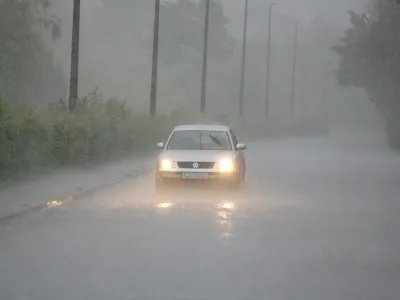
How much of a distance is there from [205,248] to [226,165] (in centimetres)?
930

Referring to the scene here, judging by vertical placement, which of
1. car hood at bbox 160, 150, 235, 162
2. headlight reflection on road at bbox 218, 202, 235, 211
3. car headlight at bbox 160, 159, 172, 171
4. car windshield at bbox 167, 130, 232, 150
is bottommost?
headlight reflection on road at bbox 218, 202, 235, 211

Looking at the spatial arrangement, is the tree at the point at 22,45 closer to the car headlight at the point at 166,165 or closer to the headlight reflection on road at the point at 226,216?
the car headlight at the point at 166,165

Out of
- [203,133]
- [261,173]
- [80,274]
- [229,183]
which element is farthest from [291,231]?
[261,173]

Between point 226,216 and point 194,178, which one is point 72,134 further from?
point 226,216

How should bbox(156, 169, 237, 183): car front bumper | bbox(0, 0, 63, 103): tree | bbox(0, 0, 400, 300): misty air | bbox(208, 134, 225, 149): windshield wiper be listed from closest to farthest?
bbox(0, 0, 400, 300): misty air
bbox(156, 169, 237, 183): car front bumper
bbox(208, 134, 225, 149): windshield wiper
bbox(0, 0, 63, 103): tree

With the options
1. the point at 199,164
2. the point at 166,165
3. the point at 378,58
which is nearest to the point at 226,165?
the point at 199,164

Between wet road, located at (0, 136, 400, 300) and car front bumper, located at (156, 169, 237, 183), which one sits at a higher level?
car front bumper, located at (156, 169, 237, 183)

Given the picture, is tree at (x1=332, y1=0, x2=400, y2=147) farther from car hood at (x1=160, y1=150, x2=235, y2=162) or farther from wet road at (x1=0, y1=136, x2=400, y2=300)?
wet road at (x1=0, y1=136, x2=400, y2=300)

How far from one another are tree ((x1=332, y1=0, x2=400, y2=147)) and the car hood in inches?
1023

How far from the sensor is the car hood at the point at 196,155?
20969 mm

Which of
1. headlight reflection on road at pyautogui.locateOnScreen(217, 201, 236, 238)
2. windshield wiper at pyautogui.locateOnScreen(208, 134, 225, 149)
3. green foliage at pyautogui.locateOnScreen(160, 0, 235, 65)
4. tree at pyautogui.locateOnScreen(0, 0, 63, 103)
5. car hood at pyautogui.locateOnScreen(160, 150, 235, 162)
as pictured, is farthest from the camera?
green foliage at pyautogui.locateOnScreen(160, 0, 235, 65)

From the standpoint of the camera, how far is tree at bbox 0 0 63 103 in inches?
1704

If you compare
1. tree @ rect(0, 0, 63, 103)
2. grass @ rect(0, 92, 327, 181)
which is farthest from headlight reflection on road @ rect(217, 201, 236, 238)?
tree @ rect(0, 0, 63, 103)

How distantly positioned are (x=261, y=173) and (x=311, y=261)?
17974 mm
